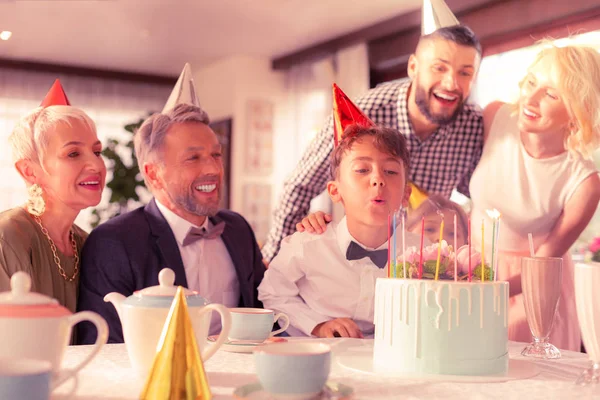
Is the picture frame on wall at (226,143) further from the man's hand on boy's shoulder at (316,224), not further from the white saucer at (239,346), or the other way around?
the white saucer at (239,346)

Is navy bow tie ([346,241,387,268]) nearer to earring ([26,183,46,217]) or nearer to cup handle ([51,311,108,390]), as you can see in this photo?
earring ([26,183,46,217])

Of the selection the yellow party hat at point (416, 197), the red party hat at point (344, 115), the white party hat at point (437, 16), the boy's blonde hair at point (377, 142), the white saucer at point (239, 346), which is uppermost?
the white party hat at point (437, 16)

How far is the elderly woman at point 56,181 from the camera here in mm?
1689

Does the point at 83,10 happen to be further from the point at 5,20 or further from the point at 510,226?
the point at 510,226

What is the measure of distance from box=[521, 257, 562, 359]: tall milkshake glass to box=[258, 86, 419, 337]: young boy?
0.38 m

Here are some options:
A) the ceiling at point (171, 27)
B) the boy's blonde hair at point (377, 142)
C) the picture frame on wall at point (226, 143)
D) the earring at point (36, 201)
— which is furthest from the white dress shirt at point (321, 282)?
the picture frame on wall at point (226, 143)

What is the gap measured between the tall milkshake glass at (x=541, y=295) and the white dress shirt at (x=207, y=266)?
0.90 m

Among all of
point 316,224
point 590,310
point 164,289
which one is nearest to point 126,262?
point 316,224

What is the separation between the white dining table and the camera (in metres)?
0.91

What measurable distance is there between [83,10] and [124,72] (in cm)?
229

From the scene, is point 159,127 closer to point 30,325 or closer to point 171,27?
point 30,325

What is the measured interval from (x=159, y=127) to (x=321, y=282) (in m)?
0.70

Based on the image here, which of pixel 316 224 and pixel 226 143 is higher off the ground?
pixel 226 143

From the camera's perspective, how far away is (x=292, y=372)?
825mm
